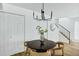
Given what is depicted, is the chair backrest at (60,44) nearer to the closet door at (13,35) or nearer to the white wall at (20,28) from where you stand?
the white wall at (20,28)

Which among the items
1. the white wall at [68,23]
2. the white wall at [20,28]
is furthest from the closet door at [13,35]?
the white wall at [68,23]

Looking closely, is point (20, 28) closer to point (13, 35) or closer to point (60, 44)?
point (13, 35)

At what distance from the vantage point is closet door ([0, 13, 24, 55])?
191 centimetres

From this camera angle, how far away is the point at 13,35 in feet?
6.28

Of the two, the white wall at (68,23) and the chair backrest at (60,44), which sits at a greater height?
the white wall at (68,23)

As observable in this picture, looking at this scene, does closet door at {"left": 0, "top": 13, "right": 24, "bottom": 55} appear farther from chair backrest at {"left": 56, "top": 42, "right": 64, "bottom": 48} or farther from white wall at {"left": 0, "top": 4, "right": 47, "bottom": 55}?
chair backrest at {"left": 56, "top": 42, "right": 64, "bottom": 48}

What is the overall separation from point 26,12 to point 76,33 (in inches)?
41.9

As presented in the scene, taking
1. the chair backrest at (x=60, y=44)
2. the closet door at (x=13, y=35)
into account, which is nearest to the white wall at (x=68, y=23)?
the chair backrest at (x=60, y=44)

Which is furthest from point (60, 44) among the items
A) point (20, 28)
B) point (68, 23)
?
point (20, 28)

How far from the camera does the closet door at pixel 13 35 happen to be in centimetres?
191

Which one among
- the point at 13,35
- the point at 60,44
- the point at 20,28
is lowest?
the point at 60,44

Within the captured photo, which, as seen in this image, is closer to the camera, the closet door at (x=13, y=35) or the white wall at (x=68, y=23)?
the white wall at (x=68, y=23)

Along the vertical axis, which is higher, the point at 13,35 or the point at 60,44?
the point at 13,35

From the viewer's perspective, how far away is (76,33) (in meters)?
1.80
